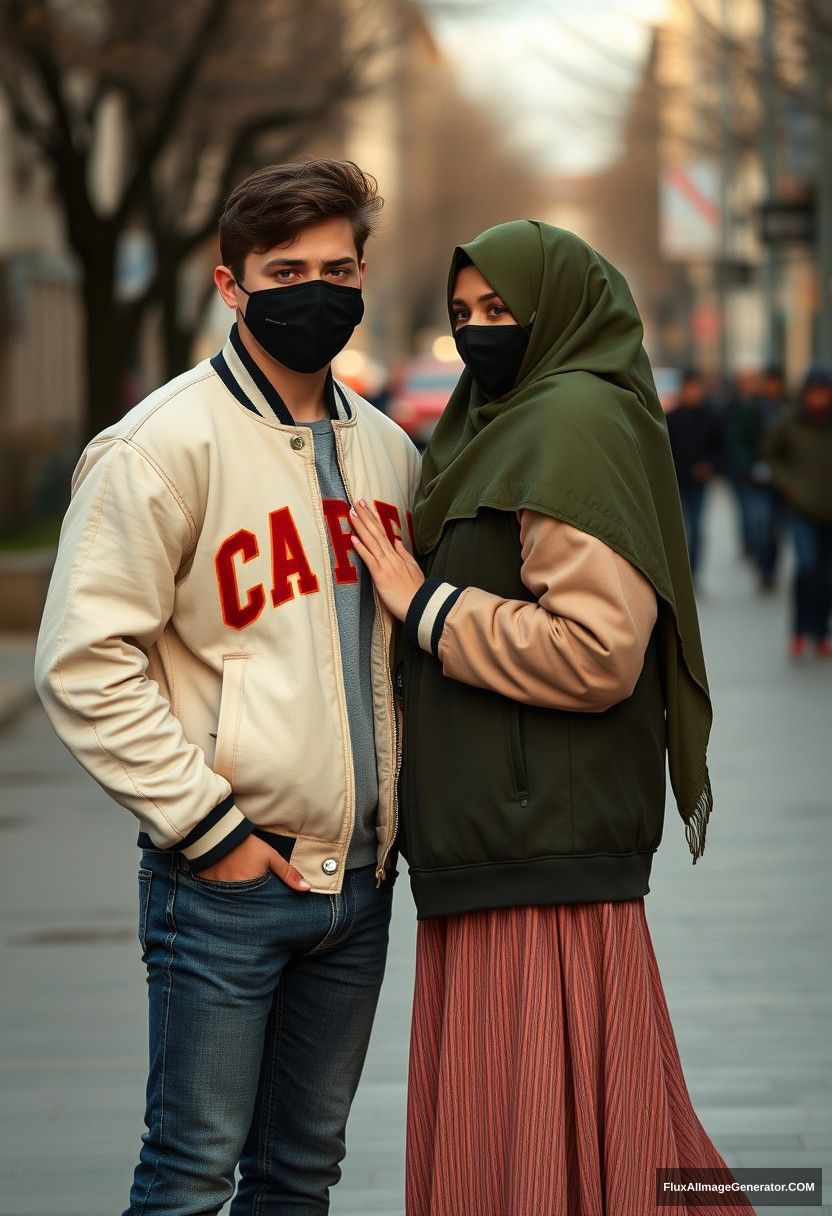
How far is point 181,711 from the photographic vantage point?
10.2 feet

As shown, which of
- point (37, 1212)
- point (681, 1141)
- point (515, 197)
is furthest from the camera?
point (515, 197)

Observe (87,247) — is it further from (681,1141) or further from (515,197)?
(515,197)

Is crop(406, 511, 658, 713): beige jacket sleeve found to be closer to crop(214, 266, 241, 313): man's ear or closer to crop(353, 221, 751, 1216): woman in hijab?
crop(353, 221, 751, 1216): woman in hijab

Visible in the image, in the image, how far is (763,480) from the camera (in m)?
18.5

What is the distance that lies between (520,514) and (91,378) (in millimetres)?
16937

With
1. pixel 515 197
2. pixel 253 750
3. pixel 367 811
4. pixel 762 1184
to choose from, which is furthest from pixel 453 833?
pixel 515 197

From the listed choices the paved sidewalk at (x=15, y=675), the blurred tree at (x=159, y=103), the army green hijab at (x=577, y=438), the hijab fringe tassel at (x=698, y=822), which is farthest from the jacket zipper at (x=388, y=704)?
the blurred tree at (x=159, y=103)

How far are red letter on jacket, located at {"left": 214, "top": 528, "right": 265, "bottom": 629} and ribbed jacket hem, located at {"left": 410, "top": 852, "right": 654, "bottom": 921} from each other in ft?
1.63

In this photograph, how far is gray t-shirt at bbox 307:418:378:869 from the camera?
318cm

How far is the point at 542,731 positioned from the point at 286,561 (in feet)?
1.55

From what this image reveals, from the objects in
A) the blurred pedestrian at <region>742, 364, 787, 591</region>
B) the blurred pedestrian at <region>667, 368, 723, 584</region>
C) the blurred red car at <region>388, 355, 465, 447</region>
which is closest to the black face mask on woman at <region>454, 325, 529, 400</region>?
the blurred pedestrian at <region>742, 364, 787, 591</region>

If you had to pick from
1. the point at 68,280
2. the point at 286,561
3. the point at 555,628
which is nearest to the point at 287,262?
the point at 286,561

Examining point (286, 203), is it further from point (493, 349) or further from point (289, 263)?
point (493, 349)

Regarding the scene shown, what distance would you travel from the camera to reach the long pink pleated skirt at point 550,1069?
10.3 ft
